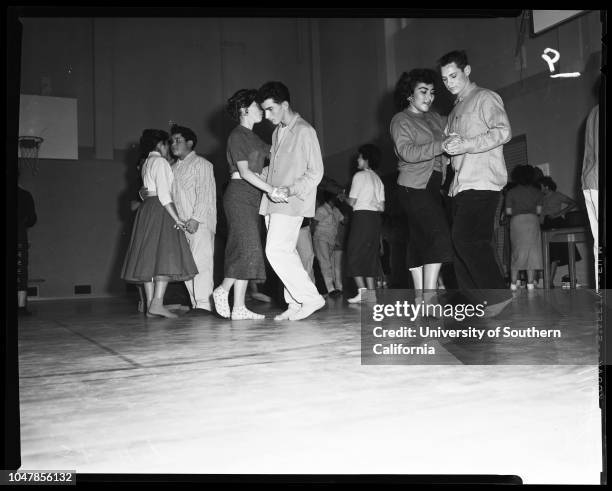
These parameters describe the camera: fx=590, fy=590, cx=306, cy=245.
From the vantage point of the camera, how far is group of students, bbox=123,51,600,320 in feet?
6.66

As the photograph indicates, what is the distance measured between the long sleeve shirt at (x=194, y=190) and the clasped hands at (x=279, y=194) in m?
0.84

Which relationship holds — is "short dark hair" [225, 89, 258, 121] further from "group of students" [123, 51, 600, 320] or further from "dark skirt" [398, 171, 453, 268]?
"dark skirt" [398, 171, 453, 268]

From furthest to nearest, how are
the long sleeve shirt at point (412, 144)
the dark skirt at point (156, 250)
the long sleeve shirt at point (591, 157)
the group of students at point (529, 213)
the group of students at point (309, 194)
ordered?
1. the group of students at point (529, 213)
2. the dark skirt at point (156, 250)
3. the long sleeve shirt at point (412, 144)
4. the group of students at point (309, 194)
5. the long sleeve shirt at point (591, 157)

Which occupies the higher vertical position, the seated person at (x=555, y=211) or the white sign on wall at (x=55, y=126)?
the white sign on wall at (x=55, y=126)

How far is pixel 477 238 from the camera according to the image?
6.59ft

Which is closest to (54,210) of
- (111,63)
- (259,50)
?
(111,63)

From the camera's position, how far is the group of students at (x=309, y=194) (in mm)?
2031

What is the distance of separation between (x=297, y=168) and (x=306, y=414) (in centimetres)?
186

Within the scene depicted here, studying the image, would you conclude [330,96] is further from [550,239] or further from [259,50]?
[550,239]

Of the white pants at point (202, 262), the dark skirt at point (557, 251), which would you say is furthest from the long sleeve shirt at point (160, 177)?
the dark skirt at point (557, 251)

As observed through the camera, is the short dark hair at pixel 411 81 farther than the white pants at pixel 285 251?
No

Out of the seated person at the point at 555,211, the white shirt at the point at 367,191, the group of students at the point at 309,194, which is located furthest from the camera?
the seated person at the point at 555,211

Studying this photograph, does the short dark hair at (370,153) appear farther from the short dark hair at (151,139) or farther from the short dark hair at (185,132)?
the short dark hair at (151,139)

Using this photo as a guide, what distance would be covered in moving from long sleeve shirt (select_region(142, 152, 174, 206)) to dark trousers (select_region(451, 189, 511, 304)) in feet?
5.67
